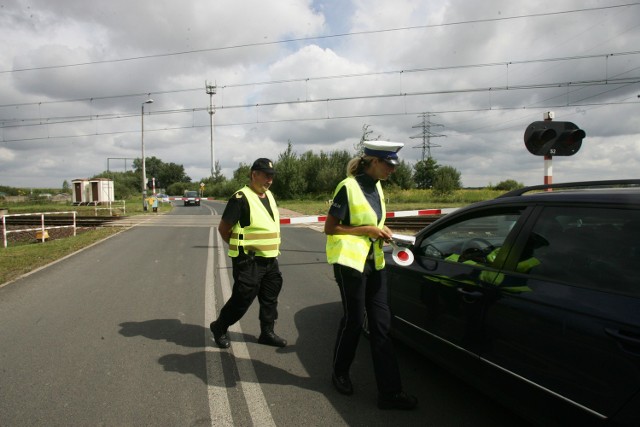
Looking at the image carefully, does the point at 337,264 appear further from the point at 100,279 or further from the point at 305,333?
the point at 100,279

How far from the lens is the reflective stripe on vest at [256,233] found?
395cm

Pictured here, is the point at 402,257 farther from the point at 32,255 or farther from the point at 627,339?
the point at 32,255

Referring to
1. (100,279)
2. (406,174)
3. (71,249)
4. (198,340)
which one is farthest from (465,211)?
(406,174)

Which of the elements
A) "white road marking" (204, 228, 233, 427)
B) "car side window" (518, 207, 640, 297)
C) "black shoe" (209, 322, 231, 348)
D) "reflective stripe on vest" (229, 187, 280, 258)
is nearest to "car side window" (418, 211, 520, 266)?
"car side window" (518, 207, 640, 297)

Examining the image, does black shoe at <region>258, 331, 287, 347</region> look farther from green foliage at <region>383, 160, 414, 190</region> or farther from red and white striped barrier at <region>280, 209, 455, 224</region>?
green foliage at <region>383, 160, 414, 190</region>

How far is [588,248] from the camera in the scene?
236 cm

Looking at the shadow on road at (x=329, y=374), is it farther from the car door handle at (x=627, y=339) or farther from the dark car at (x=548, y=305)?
the car door handle at (x=627, y=339)

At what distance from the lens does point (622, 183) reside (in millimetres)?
2707

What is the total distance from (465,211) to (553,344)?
4.21 ft

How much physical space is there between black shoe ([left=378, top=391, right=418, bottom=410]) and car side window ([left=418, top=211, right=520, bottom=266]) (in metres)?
1.05

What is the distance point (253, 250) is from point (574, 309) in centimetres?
259

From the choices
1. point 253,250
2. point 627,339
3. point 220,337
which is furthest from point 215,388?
point 627,339

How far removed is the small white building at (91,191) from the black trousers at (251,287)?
36246mm

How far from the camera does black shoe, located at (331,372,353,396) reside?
10.6 ft
